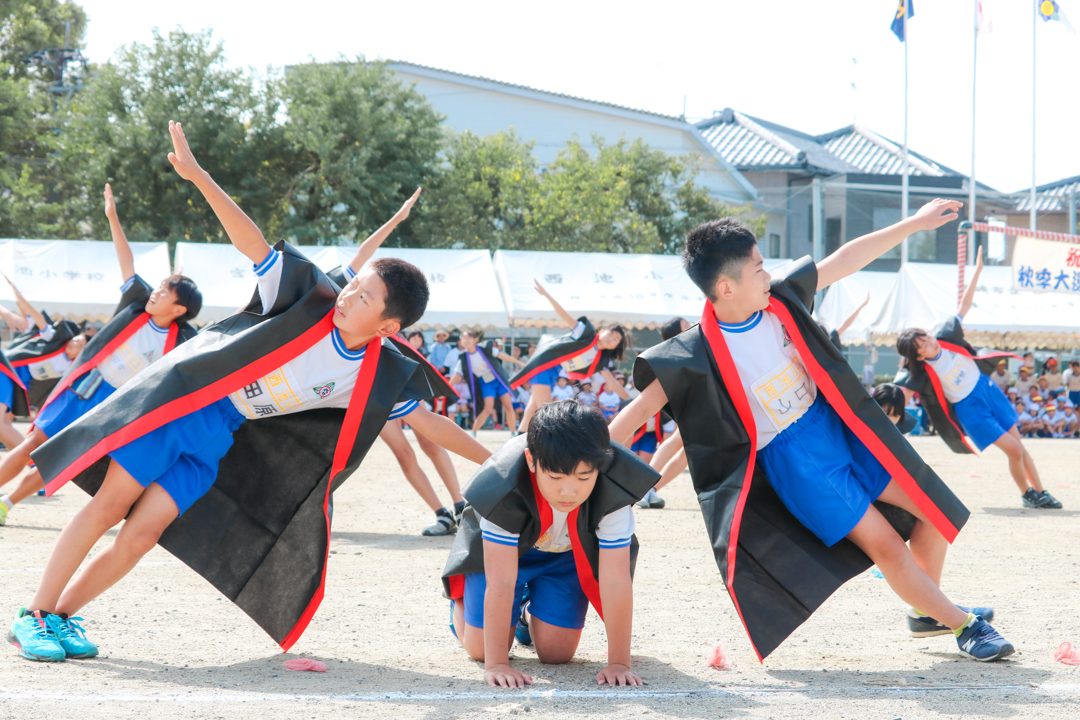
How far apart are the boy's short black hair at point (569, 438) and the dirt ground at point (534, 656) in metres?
0.68

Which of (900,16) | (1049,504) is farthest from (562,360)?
(900,16)

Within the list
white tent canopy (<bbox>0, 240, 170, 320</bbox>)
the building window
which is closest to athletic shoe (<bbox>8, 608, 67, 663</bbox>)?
white tent canopy (<bbox>0, 240, 170, 320</bbox>)

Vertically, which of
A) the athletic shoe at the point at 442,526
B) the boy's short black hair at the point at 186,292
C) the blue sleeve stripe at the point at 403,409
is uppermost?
the boy's short black hair at the point at 186,292

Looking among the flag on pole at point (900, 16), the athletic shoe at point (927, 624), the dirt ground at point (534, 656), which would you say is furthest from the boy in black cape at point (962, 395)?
the flag on pole at point (900, 16)

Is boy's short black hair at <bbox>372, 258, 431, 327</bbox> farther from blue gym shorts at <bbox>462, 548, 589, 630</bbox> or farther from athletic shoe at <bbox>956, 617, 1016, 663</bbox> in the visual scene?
athletic shoe at <bbox>956, 617, 1016, 663</bbox>

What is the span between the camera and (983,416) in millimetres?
7680

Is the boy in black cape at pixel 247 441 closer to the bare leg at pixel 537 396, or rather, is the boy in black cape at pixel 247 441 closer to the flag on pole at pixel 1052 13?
the bare leg at pixel 537 396

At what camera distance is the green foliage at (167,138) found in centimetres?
1995

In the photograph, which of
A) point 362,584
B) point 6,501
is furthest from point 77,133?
point 362,584

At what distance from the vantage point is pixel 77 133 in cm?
2061

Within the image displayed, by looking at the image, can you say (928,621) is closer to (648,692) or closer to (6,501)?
(648,692)

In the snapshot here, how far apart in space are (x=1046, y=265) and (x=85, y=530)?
1392 cm

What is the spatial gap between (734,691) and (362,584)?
2238mm

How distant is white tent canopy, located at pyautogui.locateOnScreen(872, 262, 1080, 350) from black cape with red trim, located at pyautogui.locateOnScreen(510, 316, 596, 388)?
25.7 ft
